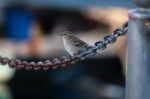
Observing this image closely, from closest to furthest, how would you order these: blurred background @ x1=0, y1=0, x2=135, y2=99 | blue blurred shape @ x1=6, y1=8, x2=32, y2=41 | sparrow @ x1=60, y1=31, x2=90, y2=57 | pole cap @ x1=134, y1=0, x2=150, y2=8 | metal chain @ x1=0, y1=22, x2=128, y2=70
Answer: pole cap @ x1=134, y1=0, x2=150, y2=8 < metal chain @ x1=0, y1=22, x2=128, y2=70 < sparrow @ x1=60, y1=31, x2=90, y2=57 < blurred background @ x1=0, y1=0, x2=135, y2=99 < blue blurred shape @ x1=6, y1=8, x2=32, y2=41

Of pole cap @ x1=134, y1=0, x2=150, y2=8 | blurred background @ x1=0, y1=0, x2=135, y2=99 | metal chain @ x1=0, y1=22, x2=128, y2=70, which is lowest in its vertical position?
blurred background @ x1=0, y1=0, x2=135, y2=99

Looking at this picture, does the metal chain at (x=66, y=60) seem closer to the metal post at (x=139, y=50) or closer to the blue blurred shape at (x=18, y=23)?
the metal post at (x=139, y=50)

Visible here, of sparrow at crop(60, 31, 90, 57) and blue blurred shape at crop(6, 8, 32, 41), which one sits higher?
sparrow at crop(60, 31, 90, 57)

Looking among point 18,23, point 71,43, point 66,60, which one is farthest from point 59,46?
point 66,60

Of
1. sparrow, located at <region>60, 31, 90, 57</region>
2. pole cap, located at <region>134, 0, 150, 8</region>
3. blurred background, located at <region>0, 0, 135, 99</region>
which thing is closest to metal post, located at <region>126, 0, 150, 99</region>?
pole cap, located at <region>134, 0, 150, 8</region>

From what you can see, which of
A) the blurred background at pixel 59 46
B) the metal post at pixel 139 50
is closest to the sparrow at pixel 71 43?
the metal post at pixel 139 50

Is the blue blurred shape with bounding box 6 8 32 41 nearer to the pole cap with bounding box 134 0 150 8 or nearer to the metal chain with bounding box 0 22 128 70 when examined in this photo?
the metal chain with bounding box 0 22 128 70

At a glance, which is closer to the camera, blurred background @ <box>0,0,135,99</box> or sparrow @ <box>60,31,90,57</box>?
sparrow @ <box>60,31,90,57</box>

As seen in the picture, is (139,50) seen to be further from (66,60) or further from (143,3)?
(66,60)
